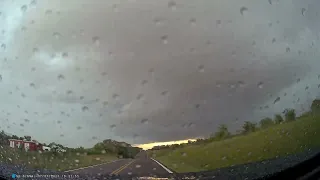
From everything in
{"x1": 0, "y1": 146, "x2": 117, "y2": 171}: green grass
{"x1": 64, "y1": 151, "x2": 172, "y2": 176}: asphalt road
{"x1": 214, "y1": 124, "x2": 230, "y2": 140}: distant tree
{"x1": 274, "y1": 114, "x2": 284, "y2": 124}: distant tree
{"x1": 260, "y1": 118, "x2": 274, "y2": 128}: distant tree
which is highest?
{"x1": 274, "y1": 114, "x2": 284, "y2": 124}: distant tree

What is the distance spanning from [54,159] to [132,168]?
1021mm

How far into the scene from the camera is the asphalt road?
16.4ft

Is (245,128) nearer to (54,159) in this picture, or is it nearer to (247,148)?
(247,148)

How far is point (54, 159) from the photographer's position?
5.25 meters

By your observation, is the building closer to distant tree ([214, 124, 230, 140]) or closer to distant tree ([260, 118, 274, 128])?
distant tree ([214, 124, 230, 140])

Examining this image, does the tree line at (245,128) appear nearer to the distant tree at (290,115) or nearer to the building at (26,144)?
the distant tree at (290,115)

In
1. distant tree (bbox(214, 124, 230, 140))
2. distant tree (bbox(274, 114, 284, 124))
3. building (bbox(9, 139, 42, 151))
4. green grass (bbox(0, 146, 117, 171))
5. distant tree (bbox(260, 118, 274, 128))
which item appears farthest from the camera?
distant tree (bbox(274, 114, 284, 124))

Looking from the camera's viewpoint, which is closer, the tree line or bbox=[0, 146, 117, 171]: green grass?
bbox=[0, 146, 117, 171]: green grass

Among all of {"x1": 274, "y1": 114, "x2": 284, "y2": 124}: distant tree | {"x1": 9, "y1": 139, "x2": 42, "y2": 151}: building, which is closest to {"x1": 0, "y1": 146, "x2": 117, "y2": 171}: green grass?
{"x1": 9, "y1": 139, "x2": 42, "y2": 151}: building

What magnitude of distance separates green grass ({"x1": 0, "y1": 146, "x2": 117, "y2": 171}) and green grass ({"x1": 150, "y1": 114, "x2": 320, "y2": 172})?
28.1 inches

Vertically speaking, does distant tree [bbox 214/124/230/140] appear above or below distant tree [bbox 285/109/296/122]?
below

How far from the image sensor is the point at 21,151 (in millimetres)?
5367

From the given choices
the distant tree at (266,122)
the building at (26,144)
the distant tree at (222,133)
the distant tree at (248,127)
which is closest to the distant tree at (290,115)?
the distant tree at (266,122)

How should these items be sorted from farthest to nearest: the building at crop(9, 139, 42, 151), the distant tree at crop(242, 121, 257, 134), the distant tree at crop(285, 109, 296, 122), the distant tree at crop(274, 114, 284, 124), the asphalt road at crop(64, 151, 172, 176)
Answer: the distant tree at crop(285, 109, 296, 122) < the distant tree at crop(274, 114, 284, 124) < the distant tree at crop(242, 121, 257, 134) < the building at crop(9, 139, 42, 151) < the asphalt road at crop(64, 151, 172, 176)
